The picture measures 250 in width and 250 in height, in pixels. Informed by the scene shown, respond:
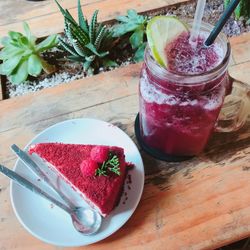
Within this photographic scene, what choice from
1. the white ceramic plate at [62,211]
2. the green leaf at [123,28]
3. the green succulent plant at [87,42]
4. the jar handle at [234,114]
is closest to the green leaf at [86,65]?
the green succulent plant at [87,42]

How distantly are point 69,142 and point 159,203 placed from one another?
0.71 feet

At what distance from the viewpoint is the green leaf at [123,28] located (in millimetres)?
1094

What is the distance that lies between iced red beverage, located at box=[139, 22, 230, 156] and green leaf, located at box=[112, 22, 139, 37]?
398 mm

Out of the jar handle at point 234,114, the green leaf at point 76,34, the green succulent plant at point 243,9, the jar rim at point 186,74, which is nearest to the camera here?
the jar rim at point 186,74

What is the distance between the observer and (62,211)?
748 mm

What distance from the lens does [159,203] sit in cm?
77

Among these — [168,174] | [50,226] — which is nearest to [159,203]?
[168,174]

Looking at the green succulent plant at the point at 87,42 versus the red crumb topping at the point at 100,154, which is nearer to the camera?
the red crumb topping at the point at 100,154

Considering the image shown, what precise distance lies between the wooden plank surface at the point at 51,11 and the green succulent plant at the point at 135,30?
0.13 ft

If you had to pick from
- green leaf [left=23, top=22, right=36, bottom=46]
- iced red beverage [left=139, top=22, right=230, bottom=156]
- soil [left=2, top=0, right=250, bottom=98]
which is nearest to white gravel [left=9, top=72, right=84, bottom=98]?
soil [left=2, top=0, right=250, bottom=98]

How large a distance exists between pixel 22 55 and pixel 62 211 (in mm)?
474

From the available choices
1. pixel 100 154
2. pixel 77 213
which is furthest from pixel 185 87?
pixel 77 213

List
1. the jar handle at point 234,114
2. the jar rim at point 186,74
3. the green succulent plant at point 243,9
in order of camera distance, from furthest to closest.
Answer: the green succulent plant at point 243,9, the jar handle at point 234,114, the jar rim at point 186,74

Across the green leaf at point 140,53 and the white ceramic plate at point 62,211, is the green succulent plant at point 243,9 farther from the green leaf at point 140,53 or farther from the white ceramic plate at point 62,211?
the white ceramic plate at point 62,211
